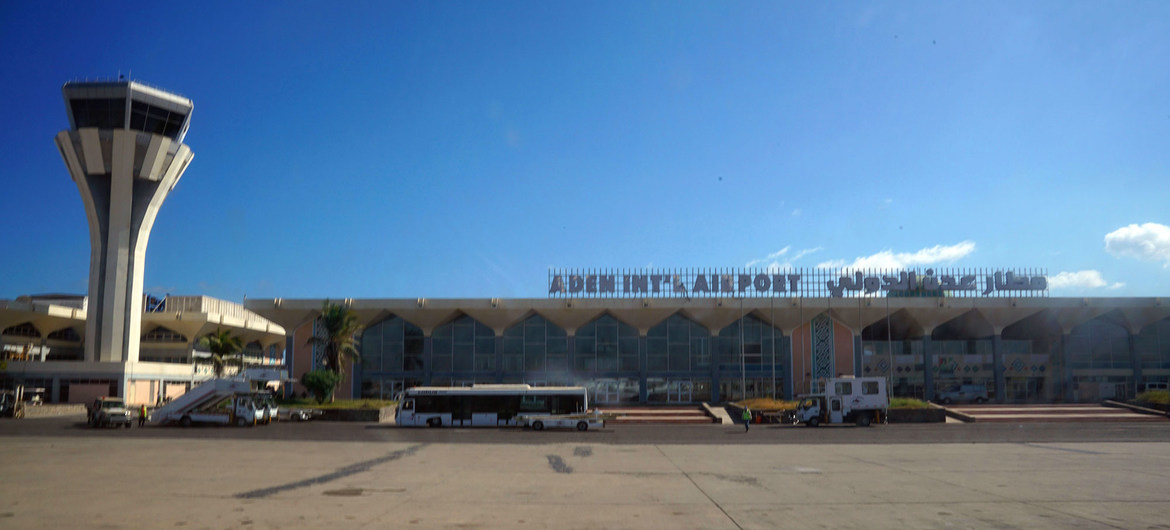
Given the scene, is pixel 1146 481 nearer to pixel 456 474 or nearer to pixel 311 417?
pixel 456 474

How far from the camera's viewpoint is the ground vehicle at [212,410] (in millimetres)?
40156

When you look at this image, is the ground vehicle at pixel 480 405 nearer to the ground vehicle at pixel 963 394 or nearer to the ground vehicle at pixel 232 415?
the ground vehicle at pixel 232 415

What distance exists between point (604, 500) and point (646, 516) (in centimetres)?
177

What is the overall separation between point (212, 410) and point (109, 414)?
4.85 m

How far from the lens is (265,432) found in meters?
34.6

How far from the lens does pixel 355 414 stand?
156 ft

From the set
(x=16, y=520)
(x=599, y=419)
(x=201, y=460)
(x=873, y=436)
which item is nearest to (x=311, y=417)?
(x=599, y=419)

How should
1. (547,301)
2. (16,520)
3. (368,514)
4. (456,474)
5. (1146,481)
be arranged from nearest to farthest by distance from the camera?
(16,520) < (368,514) < (1146,481) < (456,474) < (547,301)

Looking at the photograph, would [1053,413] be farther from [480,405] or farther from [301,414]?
[301,414]

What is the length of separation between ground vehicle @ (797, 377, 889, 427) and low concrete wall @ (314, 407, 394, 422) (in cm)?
2473

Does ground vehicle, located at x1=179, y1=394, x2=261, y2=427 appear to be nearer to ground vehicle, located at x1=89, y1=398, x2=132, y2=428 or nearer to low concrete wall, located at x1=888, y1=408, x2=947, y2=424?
ground vehicle, located at x1=89, y1=398, x2=132, y2=428

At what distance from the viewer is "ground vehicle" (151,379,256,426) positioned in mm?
40156

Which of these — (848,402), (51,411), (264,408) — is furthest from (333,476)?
(51,411)

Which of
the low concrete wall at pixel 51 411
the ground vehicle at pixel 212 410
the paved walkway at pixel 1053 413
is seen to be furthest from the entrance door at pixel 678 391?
the low concrete wall at pixel 51 411
